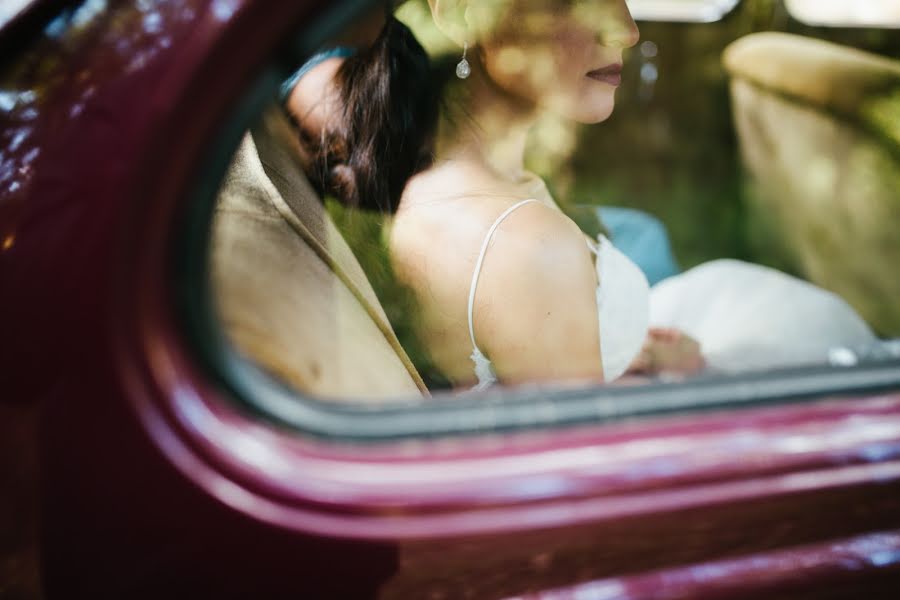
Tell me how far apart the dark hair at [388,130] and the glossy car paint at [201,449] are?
82 centimetres

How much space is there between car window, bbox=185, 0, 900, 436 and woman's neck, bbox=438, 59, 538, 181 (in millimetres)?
31

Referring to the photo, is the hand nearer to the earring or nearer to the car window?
the car window

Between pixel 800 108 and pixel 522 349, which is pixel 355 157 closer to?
pixel 522 349

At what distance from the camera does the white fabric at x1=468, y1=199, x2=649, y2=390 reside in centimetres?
128

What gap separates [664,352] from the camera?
4.55 feet

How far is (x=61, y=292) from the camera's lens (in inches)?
24.1

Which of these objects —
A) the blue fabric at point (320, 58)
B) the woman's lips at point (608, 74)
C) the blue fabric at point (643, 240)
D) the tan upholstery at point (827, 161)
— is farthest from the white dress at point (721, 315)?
the blue fabric at point (320, 58)

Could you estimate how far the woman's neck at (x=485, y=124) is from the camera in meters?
1.44

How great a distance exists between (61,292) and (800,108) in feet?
8.11

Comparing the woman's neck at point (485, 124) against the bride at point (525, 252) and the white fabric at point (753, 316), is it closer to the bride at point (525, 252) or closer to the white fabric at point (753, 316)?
the bride at point (525, 252)

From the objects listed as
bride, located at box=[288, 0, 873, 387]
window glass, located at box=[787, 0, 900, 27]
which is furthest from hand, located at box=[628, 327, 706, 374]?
window glass, located at box=[787, 0, 900, 27]

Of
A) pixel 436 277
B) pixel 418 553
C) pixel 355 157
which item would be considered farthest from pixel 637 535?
pixel 355 157

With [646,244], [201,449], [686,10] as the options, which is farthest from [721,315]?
[686,10]

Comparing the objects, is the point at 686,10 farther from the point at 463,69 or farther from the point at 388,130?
the point at 388,130
